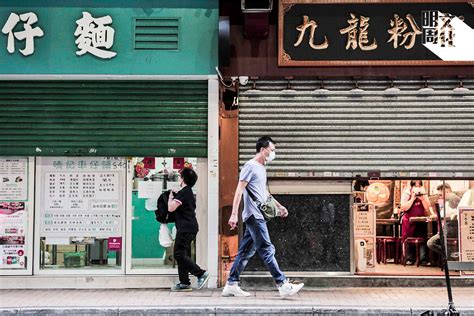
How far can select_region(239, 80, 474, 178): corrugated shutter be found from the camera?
1095cm

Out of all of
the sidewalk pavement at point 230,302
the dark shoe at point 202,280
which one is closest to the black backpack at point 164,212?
the dark shoe at point 202,280

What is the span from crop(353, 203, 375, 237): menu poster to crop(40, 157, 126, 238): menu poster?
360 cm

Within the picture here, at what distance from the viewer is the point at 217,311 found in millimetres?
8875

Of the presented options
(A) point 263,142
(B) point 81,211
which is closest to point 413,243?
(A) point 263,142

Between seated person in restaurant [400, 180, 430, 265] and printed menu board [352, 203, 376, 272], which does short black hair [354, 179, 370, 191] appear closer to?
printed menu board [352, 203, 376, 272]

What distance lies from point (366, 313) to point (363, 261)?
2.41m

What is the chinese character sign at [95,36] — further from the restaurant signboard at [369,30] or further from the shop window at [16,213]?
the restaurant signboard at [369,30]

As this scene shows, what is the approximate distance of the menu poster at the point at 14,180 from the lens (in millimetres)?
11094

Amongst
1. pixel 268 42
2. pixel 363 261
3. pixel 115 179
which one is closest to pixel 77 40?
pixel 115 179

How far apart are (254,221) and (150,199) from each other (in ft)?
6.64

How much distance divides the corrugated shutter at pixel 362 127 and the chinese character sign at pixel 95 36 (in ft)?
6.95

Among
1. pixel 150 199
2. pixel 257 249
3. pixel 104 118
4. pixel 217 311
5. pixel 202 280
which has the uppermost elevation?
pixel 104 118

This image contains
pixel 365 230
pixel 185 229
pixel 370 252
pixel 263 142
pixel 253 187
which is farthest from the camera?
pixel 365 230

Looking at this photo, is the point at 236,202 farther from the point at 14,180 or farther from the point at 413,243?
the point at 413,243
